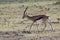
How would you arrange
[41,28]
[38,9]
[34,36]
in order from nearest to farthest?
[34,36] → [41,28] → [38,9]

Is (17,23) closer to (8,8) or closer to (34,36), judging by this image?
(34,36)

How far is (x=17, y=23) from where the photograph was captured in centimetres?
907

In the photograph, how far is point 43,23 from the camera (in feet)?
28.0

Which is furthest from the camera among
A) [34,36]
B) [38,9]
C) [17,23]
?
[38,9]

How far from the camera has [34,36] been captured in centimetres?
754

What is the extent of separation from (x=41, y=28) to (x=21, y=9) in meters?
3.99

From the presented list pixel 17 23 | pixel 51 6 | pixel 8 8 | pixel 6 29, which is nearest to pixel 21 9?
pixel 8 8

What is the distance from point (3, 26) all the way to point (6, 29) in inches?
15.5

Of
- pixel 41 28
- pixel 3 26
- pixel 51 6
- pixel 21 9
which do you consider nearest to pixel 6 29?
pixel 3 26

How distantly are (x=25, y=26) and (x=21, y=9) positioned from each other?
141 inches

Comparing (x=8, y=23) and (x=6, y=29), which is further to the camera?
(x=8, y=23)

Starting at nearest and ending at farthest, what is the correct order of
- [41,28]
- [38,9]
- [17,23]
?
[41,28], [17,23], [38,9]

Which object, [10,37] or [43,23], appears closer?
[10,37]

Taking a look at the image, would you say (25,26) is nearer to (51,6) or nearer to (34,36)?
(34,36)
